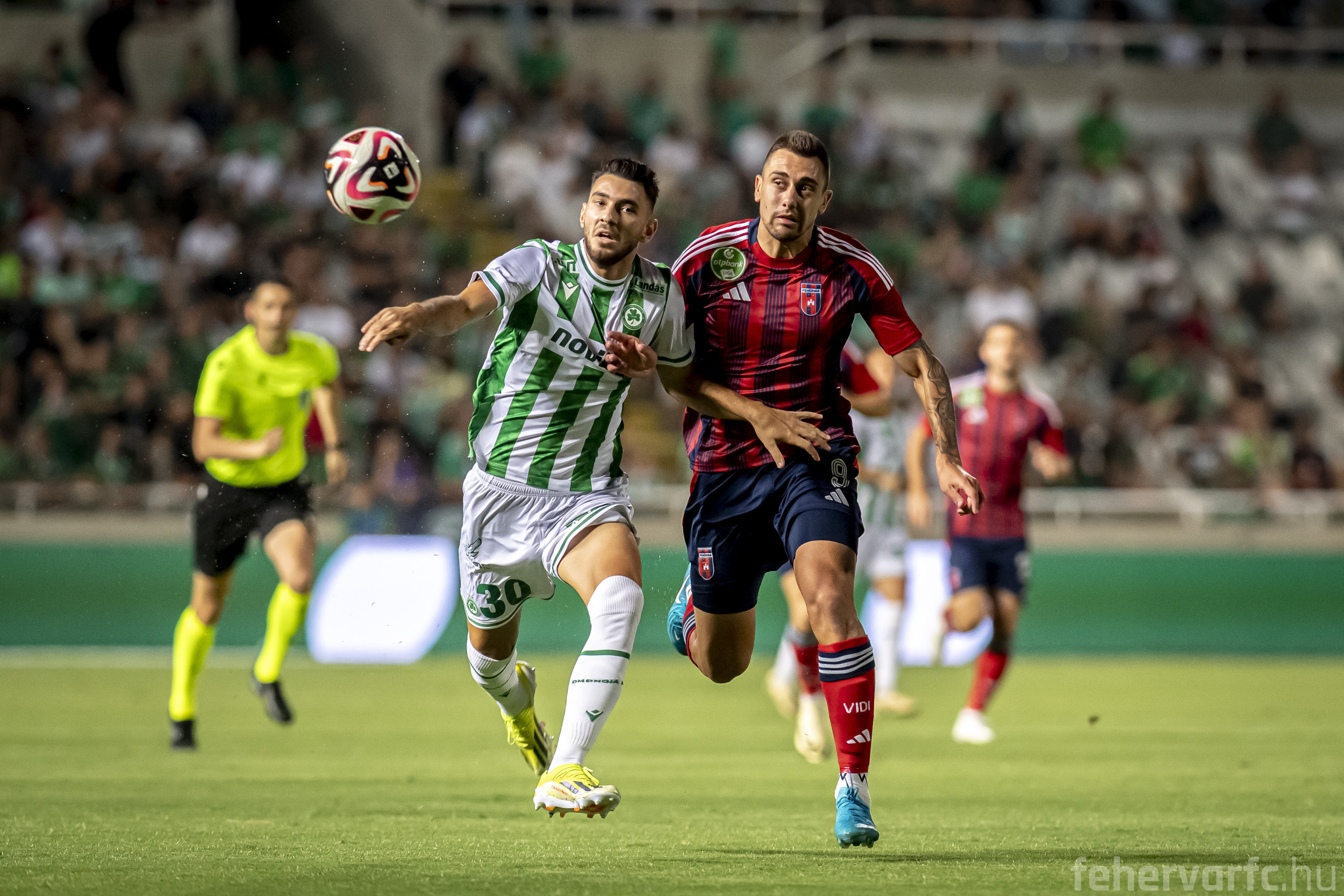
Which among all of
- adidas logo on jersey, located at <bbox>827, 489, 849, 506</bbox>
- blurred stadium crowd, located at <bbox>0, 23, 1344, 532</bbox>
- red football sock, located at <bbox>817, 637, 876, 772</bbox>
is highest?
blurred stadium crowd, located at <bbox>0, 23, 1344, 532</bbox>

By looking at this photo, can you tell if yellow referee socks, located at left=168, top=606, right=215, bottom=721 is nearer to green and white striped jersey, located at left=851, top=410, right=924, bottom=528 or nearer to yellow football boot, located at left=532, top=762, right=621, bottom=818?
yellow football boot, located at left=532, top=762, right=621, bottom=818

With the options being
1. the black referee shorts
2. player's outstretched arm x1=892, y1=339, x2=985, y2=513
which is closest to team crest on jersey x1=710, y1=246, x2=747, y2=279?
player's outstretched arm x1=892, y1=339, x2=985, y2=513

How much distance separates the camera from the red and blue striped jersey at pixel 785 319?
6.49 meters

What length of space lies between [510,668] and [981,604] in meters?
4.07

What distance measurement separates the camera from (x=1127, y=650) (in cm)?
1595

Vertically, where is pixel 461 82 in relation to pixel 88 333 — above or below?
above

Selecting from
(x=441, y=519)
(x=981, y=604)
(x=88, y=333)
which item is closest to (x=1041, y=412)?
(x=981, y=604)

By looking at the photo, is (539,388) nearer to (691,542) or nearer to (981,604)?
(691,542)

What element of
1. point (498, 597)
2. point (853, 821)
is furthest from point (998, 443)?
point (853, 821)

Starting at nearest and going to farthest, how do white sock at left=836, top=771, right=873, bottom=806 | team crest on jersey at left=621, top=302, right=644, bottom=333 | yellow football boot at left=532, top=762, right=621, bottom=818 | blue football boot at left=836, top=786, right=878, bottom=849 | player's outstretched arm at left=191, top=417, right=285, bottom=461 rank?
yellow football boot at left=532, top=762, right=621, bottom=818, blue football boot at left=836, top=786, right=878, bottom=849, white sock at left=836, top=771, right=873, bottom=806, team crest on jersey at left=621, top=302, right=644, bottom=333, player's outstretched arm at left=191, top=417, right=285, bottom=461

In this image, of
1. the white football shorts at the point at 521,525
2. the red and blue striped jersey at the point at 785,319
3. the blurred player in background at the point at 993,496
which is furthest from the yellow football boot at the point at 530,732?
the blurred player in background at the point at 993,496

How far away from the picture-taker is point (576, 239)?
18.6m

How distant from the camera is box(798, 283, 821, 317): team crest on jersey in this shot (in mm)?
6477

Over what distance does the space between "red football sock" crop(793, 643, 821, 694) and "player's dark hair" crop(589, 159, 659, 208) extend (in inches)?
147
